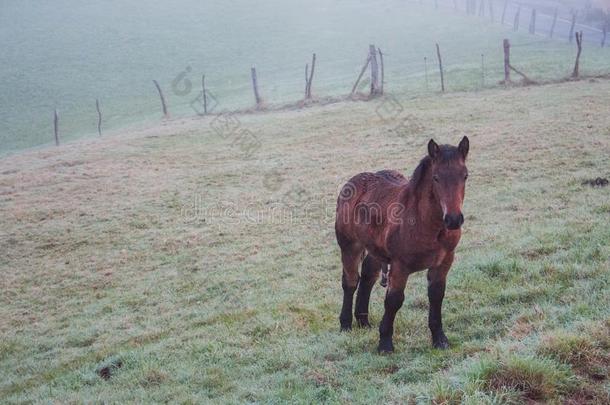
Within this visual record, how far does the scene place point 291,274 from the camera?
10062mm

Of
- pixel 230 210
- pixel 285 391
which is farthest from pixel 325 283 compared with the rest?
pixel 230 210

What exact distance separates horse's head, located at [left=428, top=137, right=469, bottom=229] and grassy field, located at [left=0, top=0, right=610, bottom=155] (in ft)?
80.5

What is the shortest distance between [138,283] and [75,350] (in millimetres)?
2800

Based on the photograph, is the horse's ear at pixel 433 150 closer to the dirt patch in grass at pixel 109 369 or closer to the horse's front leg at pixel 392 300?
the horse's front leg at pixel 392 300

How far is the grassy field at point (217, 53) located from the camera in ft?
117

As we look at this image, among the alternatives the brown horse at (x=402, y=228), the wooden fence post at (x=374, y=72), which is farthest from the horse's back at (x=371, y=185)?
the wooden fence post at (x=374, y=72)

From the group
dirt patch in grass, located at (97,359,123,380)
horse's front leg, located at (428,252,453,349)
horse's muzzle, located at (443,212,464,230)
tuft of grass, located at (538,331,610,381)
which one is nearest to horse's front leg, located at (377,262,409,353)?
horse's front leg, located at (428,252,453,349)

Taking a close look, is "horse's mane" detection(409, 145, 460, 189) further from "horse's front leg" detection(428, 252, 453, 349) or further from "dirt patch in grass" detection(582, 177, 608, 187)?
"dirt patch in grass" detection(582, 177, 608, 187)

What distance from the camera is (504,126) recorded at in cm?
1894

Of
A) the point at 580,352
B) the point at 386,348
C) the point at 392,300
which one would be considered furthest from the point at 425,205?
the point at 580,352

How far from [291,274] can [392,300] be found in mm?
4529

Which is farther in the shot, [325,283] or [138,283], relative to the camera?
[138,283]

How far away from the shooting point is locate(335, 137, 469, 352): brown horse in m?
4.96

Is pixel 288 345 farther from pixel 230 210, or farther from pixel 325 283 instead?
pixel 230 210
